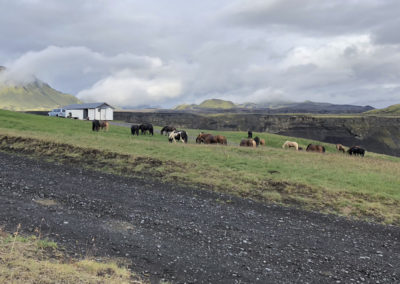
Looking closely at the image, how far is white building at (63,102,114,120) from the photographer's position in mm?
84100

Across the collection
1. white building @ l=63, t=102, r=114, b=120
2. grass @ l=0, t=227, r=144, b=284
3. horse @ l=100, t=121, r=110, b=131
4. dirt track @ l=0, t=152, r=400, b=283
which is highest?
white building @ l=63, t=102, r=114, b=120

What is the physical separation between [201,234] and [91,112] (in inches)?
3242

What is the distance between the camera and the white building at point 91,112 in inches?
3311

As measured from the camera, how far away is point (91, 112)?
8431 cm

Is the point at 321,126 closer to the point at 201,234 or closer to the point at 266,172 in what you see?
the point at 266,172

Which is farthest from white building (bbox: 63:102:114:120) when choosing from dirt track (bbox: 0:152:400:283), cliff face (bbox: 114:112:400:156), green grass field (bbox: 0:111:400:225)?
dirt track (bbox: 0:152:400:283)

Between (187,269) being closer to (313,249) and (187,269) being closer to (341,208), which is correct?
(313,249)

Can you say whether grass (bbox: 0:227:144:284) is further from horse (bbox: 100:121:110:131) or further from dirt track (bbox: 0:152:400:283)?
horse (bbox: 100:121:110:131)

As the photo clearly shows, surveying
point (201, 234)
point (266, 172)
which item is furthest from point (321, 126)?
point (201, 234)

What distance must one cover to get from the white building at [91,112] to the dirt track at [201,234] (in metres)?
73.4

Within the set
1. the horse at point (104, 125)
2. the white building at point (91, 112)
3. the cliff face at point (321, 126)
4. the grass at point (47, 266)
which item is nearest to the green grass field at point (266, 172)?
the grass at point (47, 266)

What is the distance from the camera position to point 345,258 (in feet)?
28.6

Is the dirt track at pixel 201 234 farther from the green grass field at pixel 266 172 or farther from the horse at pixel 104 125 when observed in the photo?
the horse at pixel 104 125

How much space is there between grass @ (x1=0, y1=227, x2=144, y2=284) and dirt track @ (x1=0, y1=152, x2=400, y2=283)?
27.4 inches
